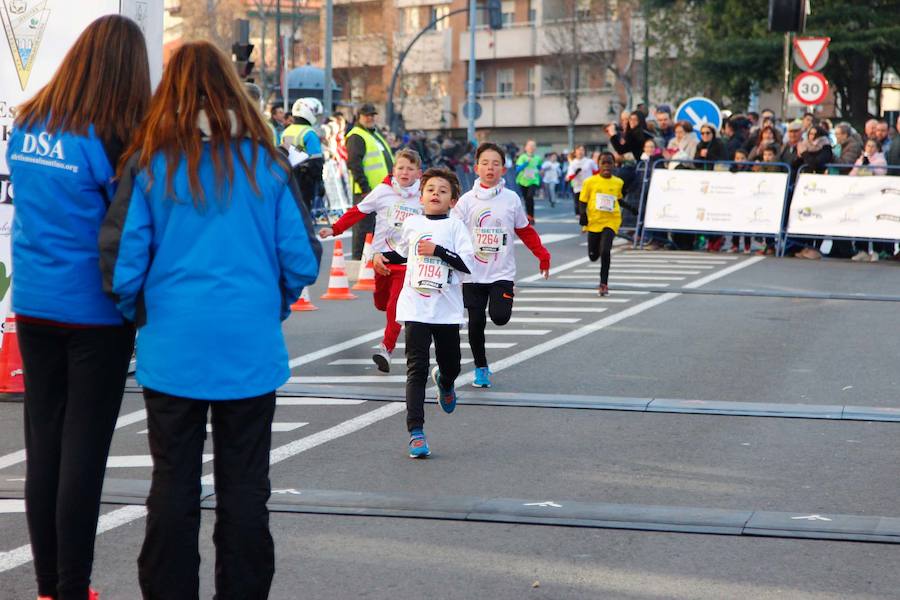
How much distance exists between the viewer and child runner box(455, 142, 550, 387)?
10.6 m

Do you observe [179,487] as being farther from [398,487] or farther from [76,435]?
[398,487]

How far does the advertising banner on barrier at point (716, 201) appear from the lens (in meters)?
22.8

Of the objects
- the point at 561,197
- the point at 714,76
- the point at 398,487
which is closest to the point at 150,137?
the point at 398,487

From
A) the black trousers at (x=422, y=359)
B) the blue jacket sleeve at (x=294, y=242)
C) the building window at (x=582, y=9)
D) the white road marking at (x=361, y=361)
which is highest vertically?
the building window at (x=582, y=9)

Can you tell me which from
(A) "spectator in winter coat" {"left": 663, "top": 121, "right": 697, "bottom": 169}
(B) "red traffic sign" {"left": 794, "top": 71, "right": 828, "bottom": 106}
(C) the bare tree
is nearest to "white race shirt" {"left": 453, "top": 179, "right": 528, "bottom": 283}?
(A) "spectator in winter coat" {"left": 663, "top": 121, "right": 697, "bottom": 169}

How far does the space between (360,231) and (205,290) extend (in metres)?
13.4

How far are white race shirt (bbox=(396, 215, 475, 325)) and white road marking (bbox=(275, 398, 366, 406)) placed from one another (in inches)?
55.8

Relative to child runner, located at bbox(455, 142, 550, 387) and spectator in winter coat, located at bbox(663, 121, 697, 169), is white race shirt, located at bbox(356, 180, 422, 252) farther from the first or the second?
spectator in winter coat, located at bbox(663, 121, 697, 169)

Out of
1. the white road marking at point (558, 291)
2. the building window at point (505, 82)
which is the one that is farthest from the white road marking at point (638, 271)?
the building window at point (505, 82)

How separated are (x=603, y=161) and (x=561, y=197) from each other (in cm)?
3660

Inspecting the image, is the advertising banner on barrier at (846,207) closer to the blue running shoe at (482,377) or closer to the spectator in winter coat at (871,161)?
the spectator in winter coat at (871,161)

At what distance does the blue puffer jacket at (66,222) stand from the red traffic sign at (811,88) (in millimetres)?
22530

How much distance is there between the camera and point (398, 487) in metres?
7.16

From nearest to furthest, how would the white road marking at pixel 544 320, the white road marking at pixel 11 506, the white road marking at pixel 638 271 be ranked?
the white road marking at pixel 11 506 < the white road marking at pixel 544 320 < the white road marking at pixel 638 271
